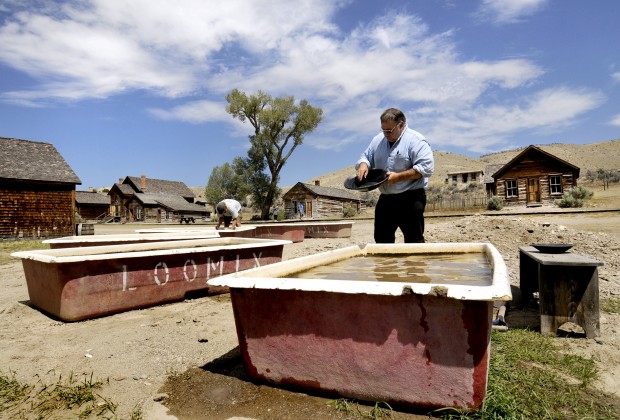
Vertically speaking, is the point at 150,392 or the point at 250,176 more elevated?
the point at 250,176

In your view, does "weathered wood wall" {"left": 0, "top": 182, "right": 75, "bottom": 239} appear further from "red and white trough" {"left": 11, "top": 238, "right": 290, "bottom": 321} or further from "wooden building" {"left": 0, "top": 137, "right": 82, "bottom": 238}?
"red and white trough" {"left": 11, "top": 238, "right": 290, "bottom": 321}

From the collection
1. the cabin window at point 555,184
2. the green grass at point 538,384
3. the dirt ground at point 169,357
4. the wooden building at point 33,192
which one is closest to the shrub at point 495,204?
the cabin window at point 555,184

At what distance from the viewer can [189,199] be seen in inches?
2213

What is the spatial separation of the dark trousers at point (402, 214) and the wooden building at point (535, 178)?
2902 cm

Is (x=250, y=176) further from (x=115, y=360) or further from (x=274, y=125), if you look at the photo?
(x=115, y=360)

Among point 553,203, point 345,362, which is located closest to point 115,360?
point 345,362

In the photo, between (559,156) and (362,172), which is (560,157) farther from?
(362,172)

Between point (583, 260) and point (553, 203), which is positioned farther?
point (553, 203)

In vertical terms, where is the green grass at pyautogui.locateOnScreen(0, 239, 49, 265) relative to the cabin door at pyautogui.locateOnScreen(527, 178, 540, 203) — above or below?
below

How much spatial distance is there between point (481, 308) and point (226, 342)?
221 centimetres

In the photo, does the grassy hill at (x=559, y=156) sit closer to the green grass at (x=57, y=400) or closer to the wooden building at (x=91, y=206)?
the wooden building at (x=91, y=206)

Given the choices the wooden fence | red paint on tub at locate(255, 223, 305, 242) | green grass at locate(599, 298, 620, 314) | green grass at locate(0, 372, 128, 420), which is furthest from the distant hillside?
green grass at locate(0, 372, 128, 420)

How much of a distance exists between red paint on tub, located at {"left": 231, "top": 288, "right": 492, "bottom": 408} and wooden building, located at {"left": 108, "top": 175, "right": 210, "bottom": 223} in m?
41.5

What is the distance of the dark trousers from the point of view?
12.9 ft
